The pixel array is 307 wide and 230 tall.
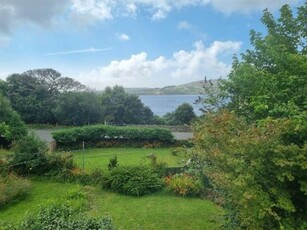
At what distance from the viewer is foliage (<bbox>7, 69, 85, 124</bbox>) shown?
4047cm

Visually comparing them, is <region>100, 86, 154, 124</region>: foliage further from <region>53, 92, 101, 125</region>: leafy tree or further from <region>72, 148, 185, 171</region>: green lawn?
<region>72, 148, 185, 171</region>: green lawn

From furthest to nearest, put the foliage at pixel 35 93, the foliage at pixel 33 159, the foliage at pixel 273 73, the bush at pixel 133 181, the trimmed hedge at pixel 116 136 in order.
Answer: the foliage at pixel 35 93, the trimmed hedge at pixel 116 136, the foliage at pixel 33 159, the bush at pixel 133 181, the foliage at pixel 273 73

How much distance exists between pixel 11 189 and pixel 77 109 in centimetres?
2635

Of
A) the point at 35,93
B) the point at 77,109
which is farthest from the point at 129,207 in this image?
the point at 35,93

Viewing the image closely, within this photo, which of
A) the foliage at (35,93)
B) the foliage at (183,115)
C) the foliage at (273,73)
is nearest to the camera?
the foliage at (273,73)

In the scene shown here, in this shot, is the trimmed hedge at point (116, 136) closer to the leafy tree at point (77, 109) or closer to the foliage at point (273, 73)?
the leafy tree at point (77, 109)

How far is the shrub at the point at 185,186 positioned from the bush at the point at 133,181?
1.93 ft

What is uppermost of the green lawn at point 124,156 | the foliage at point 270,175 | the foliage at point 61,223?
the foliage at point 270,175

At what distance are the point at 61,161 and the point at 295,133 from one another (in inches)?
502

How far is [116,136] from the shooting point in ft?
90.1

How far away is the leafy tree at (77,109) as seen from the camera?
38.8 metres

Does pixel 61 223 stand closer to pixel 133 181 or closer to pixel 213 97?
pixel 213 97

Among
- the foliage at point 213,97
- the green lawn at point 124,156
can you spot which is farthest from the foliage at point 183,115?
the foliage at point 213,97

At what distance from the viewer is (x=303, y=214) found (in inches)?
251
